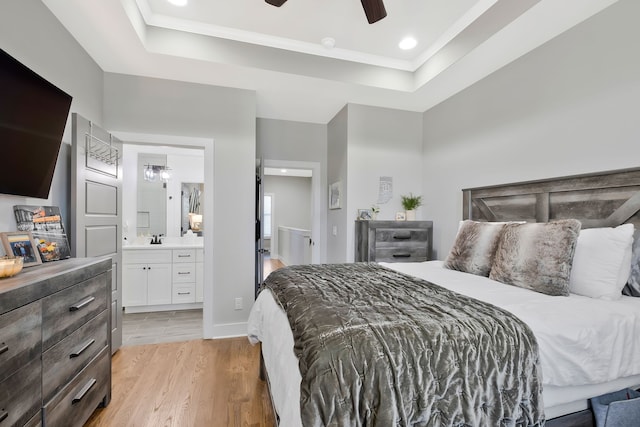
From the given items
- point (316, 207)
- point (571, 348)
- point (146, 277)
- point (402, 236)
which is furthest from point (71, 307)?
point (316, 207)

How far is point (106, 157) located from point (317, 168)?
246 centimetres

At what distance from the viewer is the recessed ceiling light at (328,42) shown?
2641 millimetres

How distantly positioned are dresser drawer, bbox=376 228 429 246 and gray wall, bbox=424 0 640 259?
242 mm

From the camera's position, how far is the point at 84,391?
5.24 feet

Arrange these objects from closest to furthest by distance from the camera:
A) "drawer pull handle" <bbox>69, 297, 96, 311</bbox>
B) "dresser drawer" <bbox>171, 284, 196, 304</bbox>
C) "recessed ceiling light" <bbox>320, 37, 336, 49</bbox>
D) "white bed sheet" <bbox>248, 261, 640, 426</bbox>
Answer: "white bed sheet" <bbox>248, 261, 640, 426</bbox> → "drawer pull handle" <bbox>69, 297, 96, 311</bbox> → "recessed ceiling light" <bbox>320, 37, 336, 49</bbox> → "dresser drawer" <bbox>171, 284, 196, 304</bbox>

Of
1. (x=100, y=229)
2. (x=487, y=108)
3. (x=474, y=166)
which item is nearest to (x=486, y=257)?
(x=474, y=166)

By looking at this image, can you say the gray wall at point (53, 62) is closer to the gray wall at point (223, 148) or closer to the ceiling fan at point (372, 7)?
the gray wall at point (223, 148)

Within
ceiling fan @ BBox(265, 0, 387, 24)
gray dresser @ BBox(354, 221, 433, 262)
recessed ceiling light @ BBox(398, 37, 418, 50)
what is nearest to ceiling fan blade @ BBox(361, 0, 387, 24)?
ceiling fan @ BBox(265, 0, 387, 24)


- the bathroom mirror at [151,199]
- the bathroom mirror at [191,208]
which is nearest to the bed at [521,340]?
the bathroom mirror at [191,208]

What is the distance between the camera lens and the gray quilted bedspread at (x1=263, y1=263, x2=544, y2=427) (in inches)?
35.9

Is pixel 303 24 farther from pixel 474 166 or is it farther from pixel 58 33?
pixel 474 166

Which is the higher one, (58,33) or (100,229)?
(58,33)

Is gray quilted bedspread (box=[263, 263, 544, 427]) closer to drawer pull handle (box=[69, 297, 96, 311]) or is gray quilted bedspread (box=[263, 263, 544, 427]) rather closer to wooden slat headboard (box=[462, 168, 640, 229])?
drawer pull handle (box=[69, 297, 96, 311])

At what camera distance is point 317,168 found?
13.6ft
